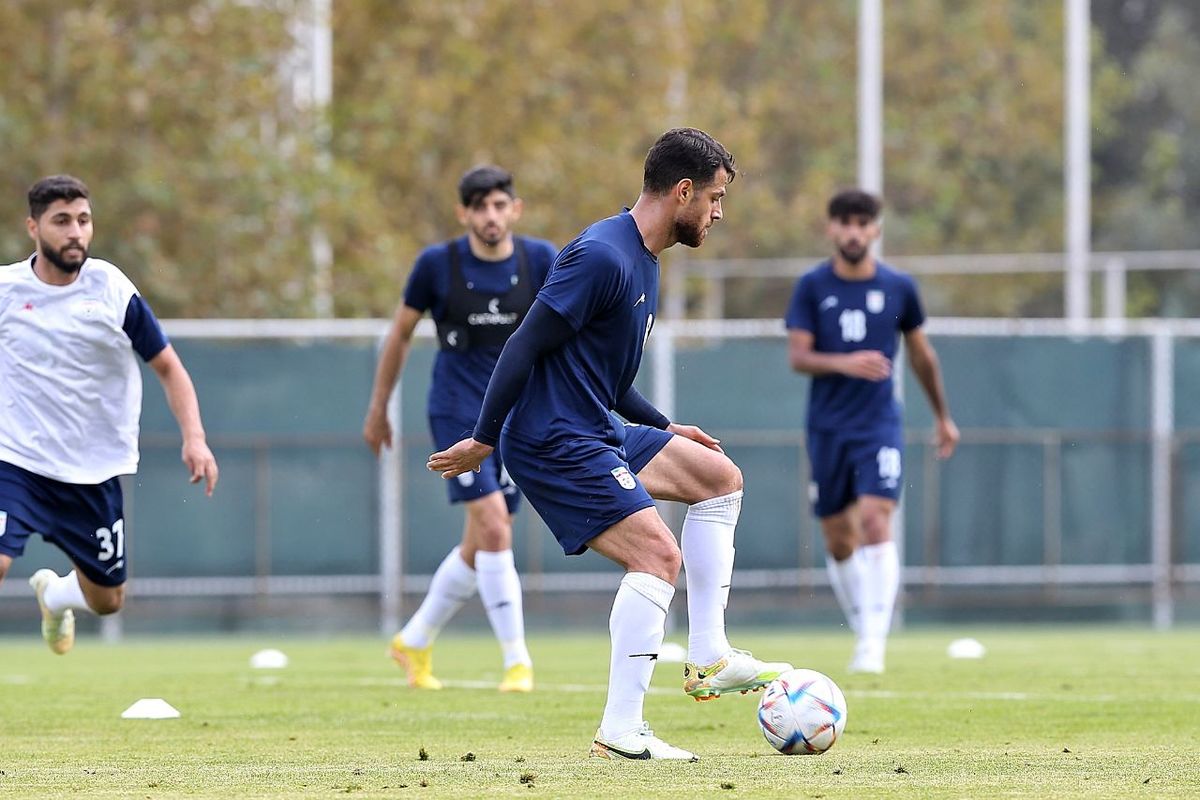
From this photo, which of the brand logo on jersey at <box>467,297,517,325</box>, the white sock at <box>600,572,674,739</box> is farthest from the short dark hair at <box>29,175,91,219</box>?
the white sock at <box>600,572,674,739</box>

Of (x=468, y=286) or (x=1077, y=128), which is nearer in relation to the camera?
(x=468, y=286)

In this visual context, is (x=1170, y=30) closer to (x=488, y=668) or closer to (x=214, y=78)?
(x=214, y=78)

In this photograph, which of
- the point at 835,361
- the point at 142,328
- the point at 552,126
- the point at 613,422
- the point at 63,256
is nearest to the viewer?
the point at 613,422

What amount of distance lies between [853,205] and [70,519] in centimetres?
465

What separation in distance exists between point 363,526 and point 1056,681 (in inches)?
338

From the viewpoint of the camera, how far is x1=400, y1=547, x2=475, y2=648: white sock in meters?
11.5

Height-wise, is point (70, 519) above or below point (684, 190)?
below

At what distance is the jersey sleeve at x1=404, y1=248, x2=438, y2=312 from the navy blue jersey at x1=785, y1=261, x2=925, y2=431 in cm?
224

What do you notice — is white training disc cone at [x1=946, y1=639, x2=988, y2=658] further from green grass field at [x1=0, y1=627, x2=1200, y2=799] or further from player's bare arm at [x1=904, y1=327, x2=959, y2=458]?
player's bare arm at [x1=904, y1=327, x2=959, y2=458]

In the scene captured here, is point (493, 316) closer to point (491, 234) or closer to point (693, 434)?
point (491, 234)

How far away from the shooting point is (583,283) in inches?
292

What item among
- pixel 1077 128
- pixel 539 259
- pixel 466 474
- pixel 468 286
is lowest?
pixel 466 474

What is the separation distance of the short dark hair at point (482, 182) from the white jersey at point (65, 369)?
6.82 feet

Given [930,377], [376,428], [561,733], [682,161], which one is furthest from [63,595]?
[930,377]
